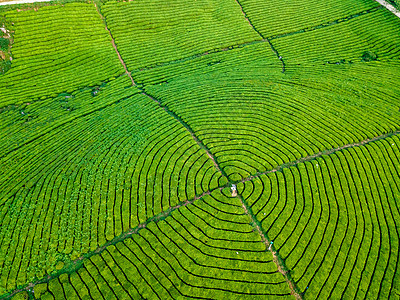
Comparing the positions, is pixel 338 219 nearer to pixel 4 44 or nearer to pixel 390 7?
pixel 4 44

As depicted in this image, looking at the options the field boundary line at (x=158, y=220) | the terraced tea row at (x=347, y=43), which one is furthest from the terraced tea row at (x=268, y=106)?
the terraced tea row at (x=347, y=43)

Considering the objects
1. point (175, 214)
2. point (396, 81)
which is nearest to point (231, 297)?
point (175, 214)

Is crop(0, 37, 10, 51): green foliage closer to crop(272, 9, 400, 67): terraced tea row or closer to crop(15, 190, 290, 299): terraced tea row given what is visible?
crop(15, 190, 290, 299): terraced tea row

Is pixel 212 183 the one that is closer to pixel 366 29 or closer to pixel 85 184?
pixel 85 184

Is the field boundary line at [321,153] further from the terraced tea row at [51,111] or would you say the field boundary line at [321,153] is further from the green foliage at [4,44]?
the green foliage at [4,44]

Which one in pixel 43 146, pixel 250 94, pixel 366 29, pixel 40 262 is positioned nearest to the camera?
pixel 40 262

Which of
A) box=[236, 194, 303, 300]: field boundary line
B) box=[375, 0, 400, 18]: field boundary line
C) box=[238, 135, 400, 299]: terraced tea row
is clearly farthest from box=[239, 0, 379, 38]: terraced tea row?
box=[236, 194, 303, 300]: field boundary line
